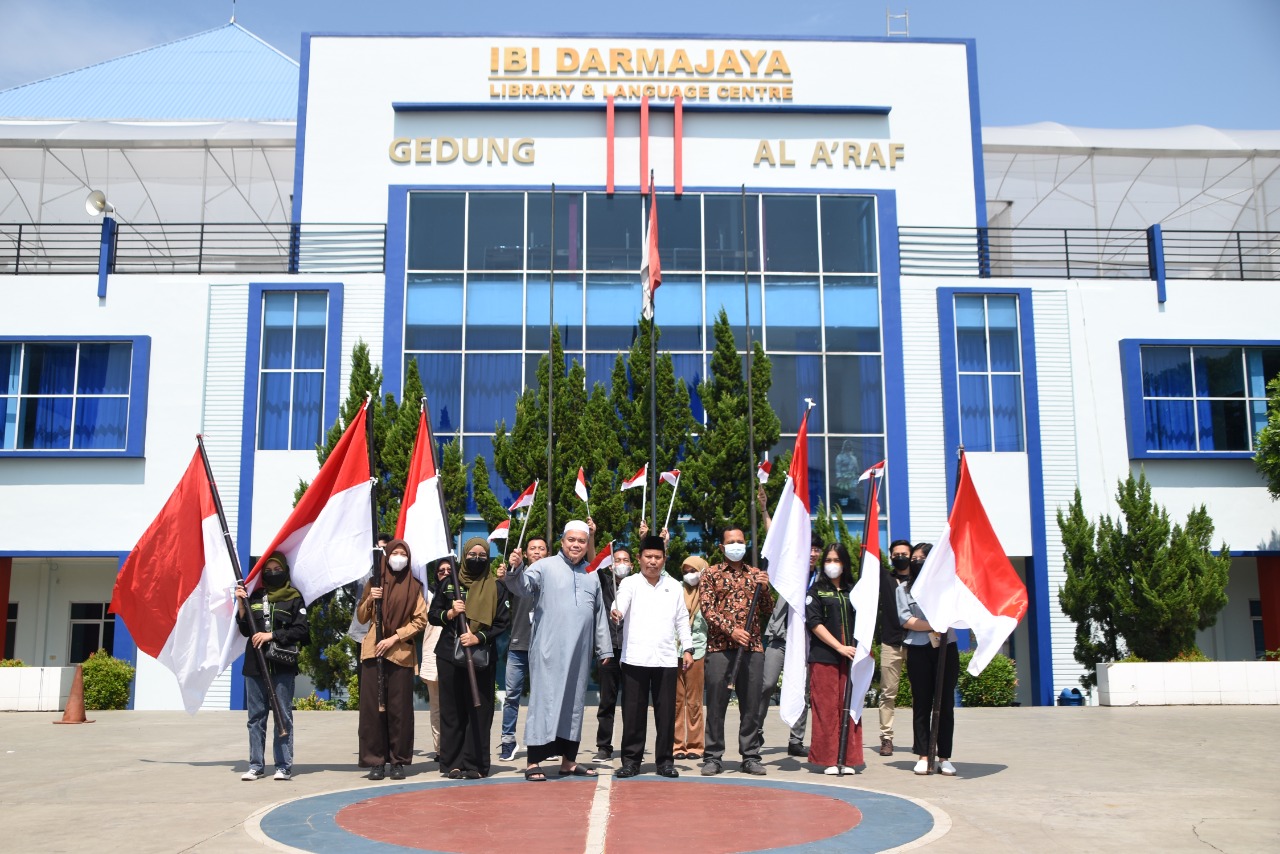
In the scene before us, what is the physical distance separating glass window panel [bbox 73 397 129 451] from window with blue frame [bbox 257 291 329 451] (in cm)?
241

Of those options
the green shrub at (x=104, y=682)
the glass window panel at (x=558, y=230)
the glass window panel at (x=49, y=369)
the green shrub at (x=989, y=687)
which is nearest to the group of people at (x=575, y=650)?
the green shrub at (x=989, y=687)

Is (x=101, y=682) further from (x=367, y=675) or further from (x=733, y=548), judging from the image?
(x=733, y=548)

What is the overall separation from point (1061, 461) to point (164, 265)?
62.8 ft

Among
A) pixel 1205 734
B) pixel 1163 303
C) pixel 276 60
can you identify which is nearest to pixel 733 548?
pixel 1205 734

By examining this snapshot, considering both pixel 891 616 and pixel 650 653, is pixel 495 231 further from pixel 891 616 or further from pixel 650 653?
pixel 650 653

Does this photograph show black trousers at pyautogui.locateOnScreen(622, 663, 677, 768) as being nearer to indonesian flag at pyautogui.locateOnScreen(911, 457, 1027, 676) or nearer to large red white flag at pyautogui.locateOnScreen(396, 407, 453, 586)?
large red white flag at pyautogui.locateOnScreen(396, 407, 453, 586)

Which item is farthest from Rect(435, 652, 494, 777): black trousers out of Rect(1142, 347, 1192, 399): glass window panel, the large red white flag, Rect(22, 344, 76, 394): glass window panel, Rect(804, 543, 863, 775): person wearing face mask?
Rect(1142, 347, 1192, 399): glass window panel

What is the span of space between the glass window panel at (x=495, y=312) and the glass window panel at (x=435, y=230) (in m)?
0.62

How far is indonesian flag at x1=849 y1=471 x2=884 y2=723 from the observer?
1013cm

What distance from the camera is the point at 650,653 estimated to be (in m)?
9.73

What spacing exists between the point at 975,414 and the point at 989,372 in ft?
2.80

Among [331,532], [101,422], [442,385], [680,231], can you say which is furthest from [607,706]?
[101,422]

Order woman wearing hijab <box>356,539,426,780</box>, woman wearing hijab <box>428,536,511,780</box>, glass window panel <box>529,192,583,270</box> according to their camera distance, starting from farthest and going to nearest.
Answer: glass window panel <box>529,192,583,270</box> → woman wearing hijab <box>356,539,426,780</box> → woman wearing hijab <box>428,536,511,780</box>

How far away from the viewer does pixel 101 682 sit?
62.3 feet
